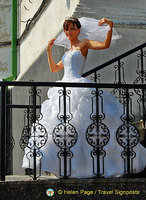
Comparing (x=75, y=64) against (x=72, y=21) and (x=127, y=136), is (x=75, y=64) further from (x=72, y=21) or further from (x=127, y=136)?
(x=127, y=136)

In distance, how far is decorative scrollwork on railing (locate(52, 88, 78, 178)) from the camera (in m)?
5.72

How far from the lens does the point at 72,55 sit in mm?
6777

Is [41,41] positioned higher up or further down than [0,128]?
higher up

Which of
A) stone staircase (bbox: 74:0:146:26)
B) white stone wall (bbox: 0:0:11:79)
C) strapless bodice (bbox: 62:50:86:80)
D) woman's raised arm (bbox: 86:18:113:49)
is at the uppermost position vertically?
white stone wall (bbox: 0:0:11:79)

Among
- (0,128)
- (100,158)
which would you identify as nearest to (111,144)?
(100,158)

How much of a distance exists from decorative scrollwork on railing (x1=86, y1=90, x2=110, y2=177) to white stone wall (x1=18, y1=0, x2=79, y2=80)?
3.27 metres

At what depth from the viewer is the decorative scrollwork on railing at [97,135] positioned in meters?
5.75

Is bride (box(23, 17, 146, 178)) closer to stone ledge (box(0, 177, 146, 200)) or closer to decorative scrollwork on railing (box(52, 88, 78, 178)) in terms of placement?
decorative scrollwork on railing (box(52, 88, 78, 178))

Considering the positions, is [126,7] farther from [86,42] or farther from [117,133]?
[117,133]

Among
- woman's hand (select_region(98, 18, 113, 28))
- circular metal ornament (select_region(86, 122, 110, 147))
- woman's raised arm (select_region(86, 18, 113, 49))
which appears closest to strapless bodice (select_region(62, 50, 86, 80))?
woman's raised arm (select_region(86, 18, 113, 49))

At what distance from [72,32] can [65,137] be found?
1785 mm

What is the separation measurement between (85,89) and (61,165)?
1036mm

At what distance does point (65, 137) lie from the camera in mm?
5711

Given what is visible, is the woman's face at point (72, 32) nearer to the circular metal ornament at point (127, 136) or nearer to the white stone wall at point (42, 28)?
the circular metal ornament at point (127, 136)
